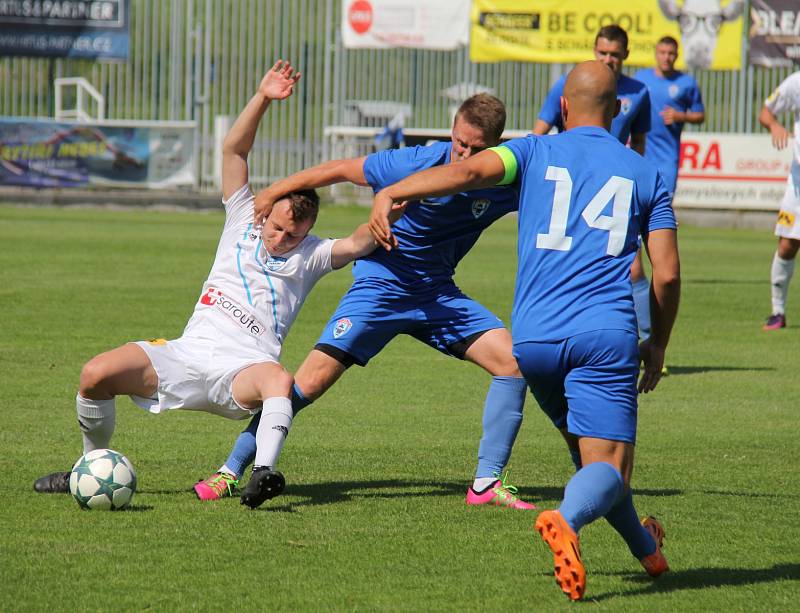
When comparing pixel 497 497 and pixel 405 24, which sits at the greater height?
pixel 405 24

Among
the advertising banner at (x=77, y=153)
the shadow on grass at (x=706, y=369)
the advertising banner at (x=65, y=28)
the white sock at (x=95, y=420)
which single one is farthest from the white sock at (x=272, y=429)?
the advertising banner at (x=65, y=28)

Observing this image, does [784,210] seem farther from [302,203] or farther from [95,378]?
[95,378]

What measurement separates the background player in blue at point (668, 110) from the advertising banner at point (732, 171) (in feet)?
43.3

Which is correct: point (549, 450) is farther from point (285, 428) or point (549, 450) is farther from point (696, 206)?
point (696, 206)

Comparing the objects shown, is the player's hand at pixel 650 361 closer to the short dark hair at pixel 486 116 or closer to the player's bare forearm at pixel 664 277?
the player's bare forearm at pixel 664 277

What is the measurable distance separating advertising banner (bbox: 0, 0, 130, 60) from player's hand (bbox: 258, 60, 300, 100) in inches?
1010

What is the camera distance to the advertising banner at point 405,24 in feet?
100

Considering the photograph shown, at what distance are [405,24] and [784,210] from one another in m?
19.1

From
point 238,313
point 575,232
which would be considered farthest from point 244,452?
point 575,232

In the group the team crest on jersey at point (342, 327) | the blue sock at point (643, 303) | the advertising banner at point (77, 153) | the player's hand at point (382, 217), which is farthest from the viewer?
the advertising banner at point (77, 153)

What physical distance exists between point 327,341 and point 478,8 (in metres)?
24.9

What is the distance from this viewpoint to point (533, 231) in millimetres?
4746

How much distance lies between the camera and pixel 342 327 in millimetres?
6531

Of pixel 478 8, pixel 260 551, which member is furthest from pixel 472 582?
pixel 478 8
